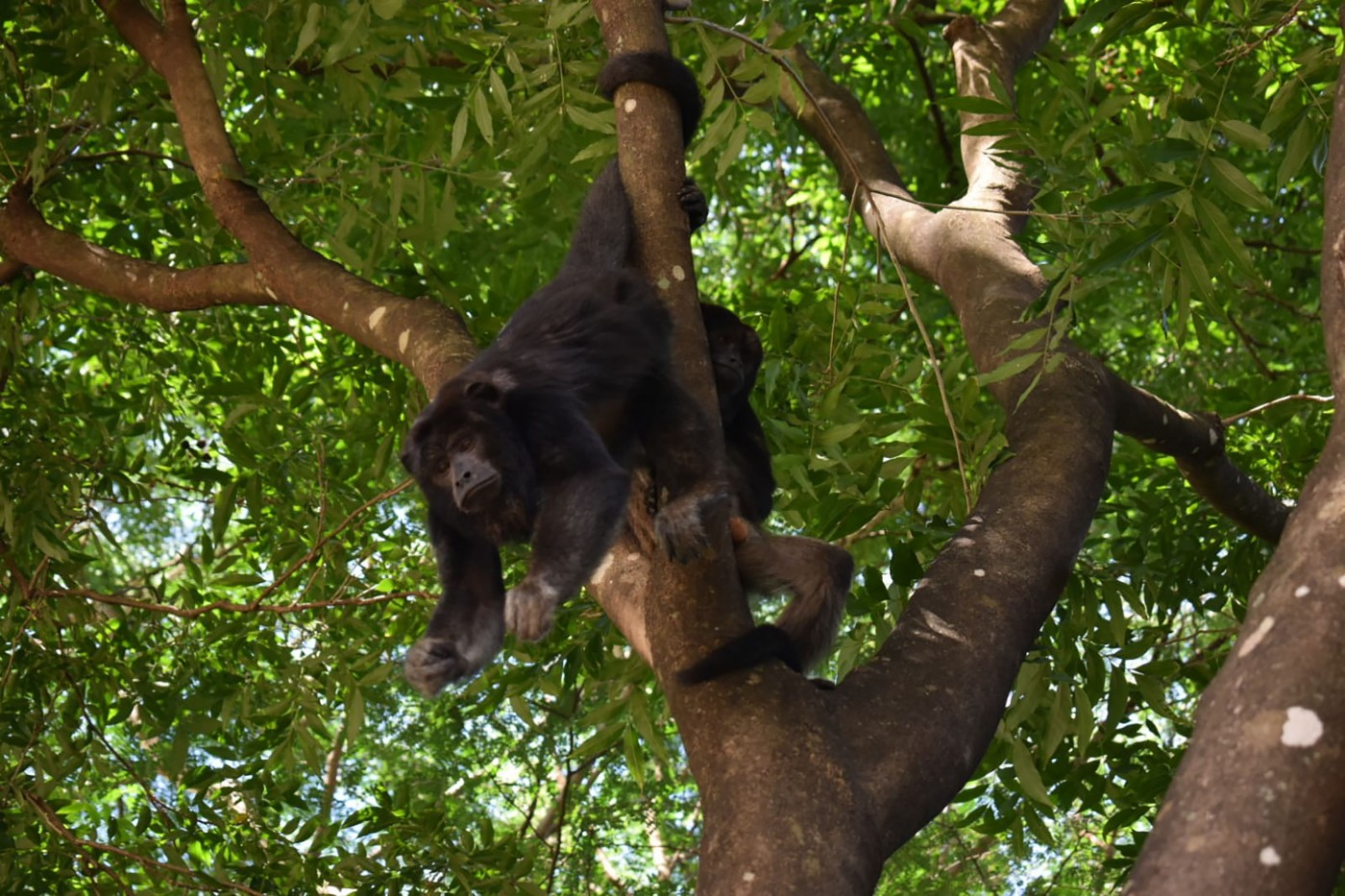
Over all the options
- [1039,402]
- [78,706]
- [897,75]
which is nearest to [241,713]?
[78,706]

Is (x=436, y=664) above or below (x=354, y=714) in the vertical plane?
below

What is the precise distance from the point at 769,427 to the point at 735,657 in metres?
1.66

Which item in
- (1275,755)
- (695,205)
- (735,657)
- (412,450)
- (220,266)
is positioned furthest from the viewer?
(220,266)

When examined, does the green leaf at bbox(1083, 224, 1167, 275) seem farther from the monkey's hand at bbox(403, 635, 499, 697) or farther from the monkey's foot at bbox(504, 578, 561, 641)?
the monkey's hand at bbox(403, 635, 499, 697)

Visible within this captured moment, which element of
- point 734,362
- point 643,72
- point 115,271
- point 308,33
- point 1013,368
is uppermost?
point 115,271

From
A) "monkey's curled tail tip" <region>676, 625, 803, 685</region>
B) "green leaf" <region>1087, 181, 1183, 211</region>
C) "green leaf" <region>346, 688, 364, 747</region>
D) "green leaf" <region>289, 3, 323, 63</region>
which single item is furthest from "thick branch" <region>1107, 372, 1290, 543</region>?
"green leaf" <region>346, 688, 364, 747</region>

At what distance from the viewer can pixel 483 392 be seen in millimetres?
3244

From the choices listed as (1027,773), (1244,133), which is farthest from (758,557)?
(1244,133)

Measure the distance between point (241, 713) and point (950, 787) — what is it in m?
2.81

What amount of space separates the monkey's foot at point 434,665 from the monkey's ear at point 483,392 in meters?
0.56

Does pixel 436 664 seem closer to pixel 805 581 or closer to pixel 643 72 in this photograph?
pixel 805 581

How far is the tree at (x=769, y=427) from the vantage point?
2367mm

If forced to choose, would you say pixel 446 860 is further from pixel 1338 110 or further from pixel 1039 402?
pixel 1338 110

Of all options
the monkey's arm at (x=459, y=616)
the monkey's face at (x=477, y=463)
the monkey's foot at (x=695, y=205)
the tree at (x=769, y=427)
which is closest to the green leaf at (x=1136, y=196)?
the tree at (x=769, y=427)
